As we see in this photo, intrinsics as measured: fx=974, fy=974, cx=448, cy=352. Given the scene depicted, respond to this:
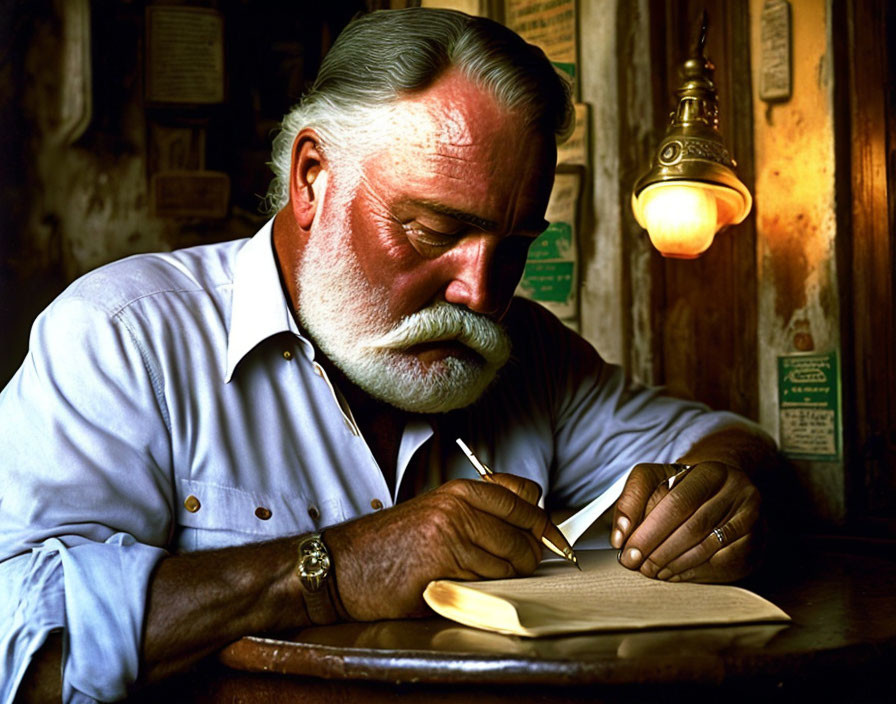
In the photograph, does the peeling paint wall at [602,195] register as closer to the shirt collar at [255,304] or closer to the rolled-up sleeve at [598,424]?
the rolled-up sleeve at [598,424]

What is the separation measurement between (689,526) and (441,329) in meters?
0.62

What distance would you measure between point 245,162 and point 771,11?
8.50 feet

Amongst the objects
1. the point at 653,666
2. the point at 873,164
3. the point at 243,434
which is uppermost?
the point at 873,164

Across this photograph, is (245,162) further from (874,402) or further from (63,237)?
(874,402)

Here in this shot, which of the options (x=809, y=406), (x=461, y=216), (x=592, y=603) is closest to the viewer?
(x=592, y=603)

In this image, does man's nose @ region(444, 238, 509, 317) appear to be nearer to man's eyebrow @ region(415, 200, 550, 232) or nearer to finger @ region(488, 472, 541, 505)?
man's eyebrow @ region(415, 200, 550, 232)

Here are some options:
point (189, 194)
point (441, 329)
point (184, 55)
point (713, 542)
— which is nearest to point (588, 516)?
point (713, 542)

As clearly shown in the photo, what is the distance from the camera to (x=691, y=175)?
2455 mm

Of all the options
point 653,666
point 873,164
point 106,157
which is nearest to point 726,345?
point 873,164

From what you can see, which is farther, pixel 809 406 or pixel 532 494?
pixel 809 406

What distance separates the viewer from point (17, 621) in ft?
4.61

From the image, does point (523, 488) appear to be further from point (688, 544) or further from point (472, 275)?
point (472, 275)

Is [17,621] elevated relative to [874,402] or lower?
lower

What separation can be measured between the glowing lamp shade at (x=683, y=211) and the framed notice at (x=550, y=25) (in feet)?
4.61
